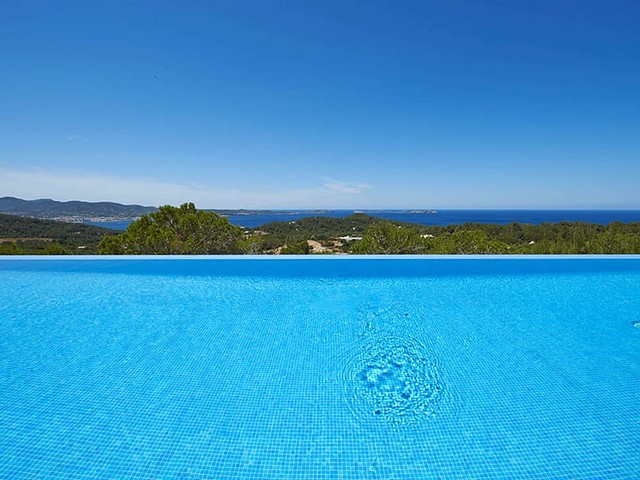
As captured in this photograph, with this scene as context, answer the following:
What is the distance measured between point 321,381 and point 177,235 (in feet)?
23.5

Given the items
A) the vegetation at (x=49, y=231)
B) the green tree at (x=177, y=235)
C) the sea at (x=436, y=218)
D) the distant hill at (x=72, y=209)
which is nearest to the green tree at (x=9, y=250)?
the green tree at (x=177, y=235)

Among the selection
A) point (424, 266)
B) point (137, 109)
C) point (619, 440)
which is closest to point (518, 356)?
point (619, 440)

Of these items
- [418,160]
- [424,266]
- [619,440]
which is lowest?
[619,440]

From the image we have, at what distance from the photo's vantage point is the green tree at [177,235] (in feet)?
25.5

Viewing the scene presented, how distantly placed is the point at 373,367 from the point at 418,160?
54.4 ft

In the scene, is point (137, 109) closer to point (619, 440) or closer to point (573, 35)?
point (619, 440)

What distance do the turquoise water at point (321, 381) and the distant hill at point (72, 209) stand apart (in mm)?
29342

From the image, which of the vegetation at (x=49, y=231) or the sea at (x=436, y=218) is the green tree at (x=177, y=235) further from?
the vegetation at (x=49, y=231)

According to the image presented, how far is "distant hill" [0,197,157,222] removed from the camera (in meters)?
29.8

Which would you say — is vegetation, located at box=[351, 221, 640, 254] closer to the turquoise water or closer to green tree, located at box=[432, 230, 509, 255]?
green tree, located at box=[432, 230, 509, 255]

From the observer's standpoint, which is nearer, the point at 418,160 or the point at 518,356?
the point at 518,356

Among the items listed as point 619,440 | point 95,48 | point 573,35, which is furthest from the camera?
point 573,35

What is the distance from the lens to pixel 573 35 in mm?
8008

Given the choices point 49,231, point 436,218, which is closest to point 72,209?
point 49,231
